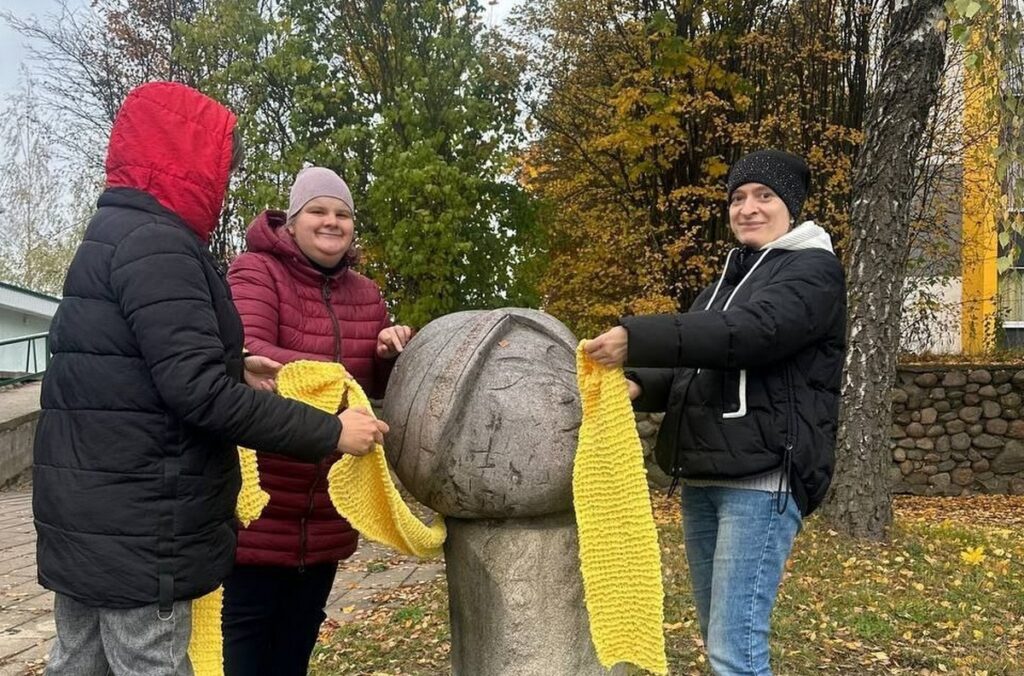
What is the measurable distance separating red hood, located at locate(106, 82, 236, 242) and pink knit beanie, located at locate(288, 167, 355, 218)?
0.63 m

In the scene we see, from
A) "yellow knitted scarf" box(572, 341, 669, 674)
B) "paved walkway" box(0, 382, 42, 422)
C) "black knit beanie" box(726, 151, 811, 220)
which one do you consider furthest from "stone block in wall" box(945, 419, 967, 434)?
"paved walkway" box(0, 382, 42, 422)

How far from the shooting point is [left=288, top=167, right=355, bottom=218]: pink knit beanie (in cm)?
269

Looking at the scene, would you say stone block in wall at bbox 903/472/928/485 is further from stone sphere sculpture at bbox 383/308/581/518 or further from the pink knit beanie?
the pink knit beanie

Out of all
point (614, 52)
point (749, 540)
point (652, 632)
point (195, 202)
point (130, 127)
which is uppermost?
point (614, 52)

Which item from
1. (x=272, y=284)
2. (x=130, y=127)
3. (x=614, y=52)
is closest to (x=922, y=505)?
(x=614, y=52)

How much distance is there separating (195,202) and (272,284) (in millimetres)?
606

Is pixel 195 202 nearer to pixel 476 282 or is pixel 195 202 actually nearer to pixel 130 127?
pixel 130 127

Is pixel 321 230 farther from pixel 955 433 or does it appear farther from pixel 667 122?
pixel 955 433

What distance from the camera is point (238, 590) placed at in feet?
8.77

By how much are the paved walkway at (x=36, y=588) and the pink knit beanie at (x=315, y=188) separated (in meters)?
3.03

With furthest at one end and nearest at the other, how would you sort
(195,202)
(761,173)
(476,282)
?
(476,282), (761,173), (195,202)

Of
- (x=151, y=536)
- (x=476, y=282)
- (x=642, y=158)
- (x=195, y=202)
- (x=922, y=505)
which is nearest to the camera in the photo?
(x=151, y=536)

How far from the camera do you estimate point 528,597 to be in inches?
100

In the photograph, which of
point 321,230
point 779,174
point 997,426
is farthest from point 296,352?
point 997,426
